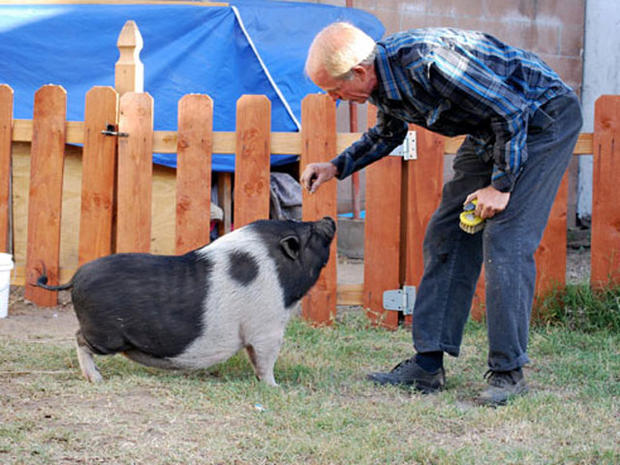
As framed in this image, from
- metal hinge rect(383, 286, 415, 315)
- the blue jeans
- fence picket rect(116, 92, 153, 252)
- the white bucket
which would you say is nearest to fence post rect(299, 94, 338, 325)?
metal hinge rect(383, 286, 415, 315)

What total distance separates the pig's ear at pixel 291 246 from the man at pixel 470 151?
30 centimetres

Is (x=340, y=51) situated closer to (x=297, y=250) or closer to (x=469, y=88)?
(x=469, y=88)

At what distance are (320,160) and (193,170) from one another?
0.79 metres

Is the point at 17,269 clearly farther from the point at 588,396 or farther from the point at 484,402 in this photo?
the point at 588,396

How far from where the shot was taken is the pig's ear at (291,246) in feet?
12.0

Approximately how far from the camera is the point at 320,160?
492 cm

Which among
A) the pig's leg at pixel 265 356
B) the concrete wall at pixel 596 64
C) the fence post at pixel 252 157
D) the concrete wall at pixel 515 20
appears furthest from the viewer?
the concrete wall at pixel 596 64

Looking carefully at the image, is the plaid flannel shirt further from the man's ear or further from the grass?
the grass

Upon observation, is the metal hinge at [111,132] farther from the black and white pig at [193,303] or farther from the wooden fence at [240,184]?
the black and white pig at [193,303]

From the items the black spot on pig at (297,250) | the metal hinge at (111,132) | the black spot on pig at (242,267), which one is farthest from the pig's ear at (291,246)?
the metal hinge at (111,132)

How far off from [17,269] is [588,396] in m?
3.63

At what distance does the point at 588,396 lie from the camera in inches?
139

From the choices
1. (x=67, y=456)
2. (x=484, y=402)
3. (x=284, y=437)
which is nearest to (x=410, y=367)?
(x=484, y=402)

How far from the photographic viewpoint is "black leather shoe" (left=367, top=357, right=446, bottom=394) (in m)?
3.73
